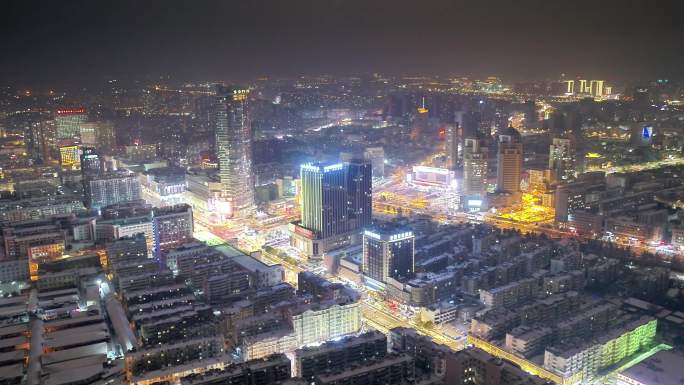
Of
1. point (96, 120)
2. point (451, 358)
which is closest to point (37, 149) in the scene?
point (96, 120)

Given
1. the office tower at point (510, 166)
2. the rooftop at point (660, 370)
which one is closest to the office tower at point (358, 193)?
the office tower at point (510, 166)

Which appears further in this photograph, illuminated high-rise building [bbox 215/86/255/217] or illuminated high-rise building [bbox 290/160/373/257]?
illuminated high-rise building [bbox 215/86/255/217]

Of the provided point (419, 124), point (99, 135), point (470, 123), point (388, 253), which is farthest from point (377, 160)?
point (99, 135)

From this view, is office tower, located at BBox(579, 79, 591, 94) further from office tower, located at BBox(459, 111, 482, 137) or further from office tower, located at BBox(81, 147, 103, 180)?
office tower, located at BBox(81, 147, 103, 180)

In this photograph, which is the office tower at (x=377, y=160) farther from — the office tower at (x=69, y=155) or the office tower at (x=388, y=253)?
the office tower at (x=69, y=155)

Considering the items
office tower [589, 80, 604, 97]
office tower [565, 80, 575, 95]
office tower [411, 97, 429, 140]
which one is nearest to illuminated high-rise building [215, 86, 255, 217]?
office tower [411, 97, 429, 140]

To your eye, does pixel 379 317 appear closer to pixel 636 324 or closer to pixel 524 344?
pixel 524 344
